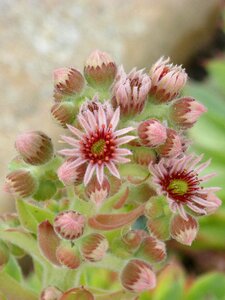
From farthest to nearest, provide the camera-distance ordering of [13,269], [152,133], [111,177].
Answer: [13,269] < [111,177] < [152,133]

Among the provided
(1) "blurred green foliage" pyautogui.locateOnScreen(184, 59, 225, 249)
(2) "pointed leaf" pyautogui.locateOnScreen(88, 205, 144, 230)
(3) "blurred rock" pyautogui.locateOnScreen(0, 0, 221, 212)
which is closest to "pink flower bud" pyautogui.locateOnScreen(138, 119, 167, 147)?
(2) "pointed leaf" pyautogui.locateOnScreen(88, 205, 144, 230)

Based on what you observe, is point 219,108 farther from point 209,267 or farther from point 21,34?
point 21,34

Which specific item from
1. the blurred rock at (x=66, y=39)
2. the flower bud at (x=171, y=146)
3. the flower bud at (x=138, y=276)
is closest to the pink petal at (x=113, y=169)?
the flower bud at (x=171, y=146)

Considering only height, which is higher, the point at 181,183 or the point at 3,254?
the point at 181,183

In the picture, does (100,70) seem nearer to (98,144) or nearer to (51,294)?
(98,144)

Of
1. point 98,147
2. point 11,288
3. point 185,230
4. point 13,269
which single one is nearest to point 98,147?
point 98,147

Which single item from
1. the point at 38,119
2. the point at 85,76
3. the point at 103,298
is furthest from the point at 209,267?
the point at 85,76

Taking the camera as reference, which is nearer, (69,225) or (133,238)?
(69,225)
